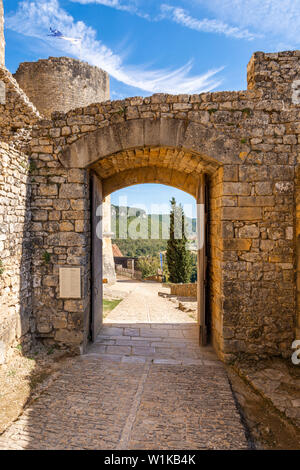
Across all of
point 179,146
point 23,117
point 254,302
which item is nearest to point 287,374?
point 254,302

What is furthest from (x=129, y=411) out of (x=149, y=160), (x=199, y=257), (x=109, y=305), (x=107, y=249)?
(x=107, y=249)

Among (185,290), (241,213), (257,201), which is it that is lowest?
(185,290)

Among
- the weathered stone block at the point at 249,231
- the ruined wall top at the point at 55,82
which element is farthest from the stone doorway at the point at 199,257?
the ruined wall top at the point at 55,82

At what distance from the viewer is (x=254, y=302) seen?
12.8 ft

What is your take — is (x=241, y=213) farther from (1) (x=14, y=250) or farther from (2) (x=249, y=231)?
(1) (x=14, y=250)

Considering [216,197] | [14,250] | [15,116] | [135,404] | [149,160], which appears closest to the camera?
[135,404]

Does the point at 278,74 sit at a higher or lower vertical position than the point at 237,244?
higher

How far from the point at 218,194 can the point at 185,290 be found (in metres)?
7.20

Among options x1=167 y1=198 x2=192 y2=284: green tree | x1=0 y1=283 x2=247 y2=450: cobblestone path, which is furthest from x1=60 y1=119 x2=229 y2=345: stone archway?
x1=167 y1=198 x2=192 y2=284: green tree

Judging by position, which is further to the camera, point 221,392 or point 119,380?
point 119,380

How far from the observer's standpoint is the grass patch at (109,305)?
6.80 metres

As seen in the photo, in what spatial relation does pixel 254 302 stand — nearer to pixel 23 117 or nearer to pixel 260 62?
pixel 260 62

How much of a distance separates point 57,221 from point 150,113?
2.27m

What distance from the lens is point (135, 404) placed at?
2918 mm
